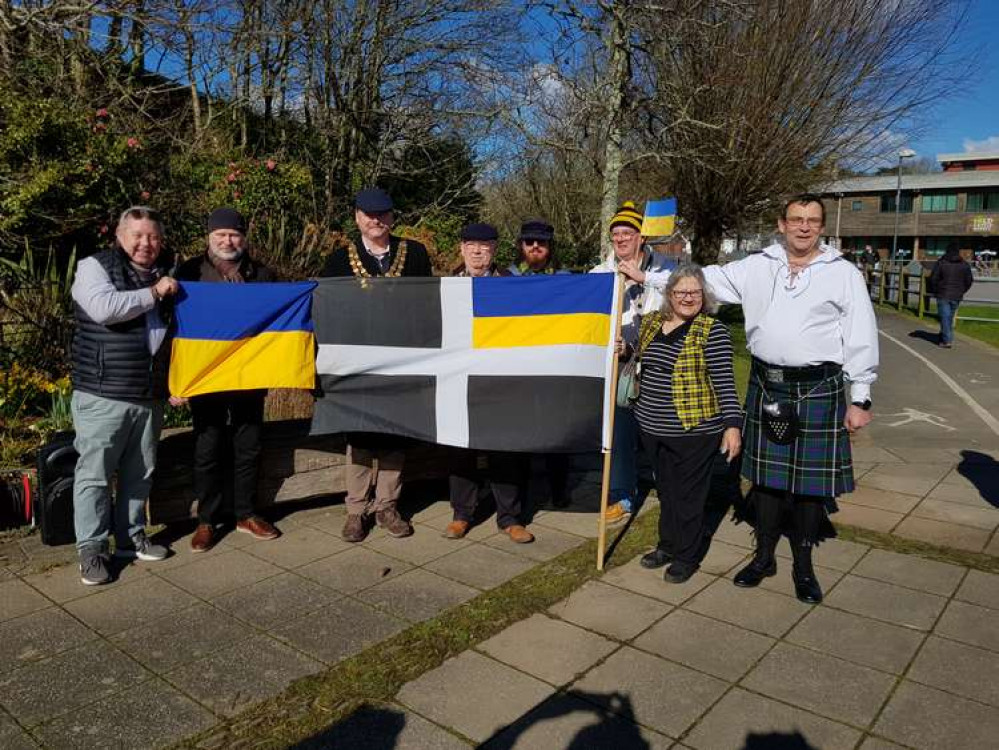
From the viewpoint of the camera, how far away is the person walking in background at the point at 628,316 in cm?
460

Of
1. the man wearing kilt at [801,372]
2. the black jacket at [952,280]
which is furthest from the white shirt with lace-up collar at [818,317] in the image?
the black jacket at [952,280]

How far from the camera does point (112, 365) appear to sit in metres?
3.82

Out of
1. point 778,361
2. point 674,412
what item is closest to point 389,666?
point 674,412

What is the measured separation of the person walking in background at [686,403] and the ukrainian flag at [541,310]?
30cm

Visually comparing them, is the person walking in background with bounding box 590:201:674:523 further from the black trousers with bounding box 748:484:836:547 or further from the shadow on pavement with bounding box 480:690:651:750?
the shadow on pavement with bounding box 480:690:651:750

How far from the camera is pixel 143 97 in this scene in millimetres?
10219

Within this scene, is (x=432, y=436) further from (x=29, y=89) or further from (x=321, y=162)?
(x=321, y=162)

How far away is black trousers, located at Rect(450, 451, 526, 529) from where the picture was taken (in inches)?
185

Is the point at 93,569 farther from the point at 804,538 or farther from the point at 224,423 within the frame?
the point at 804,538

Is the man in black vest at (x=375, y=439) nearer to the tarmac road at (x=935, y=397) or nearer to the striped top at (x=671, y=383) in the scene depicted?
the striped top at (x=671, y=383)

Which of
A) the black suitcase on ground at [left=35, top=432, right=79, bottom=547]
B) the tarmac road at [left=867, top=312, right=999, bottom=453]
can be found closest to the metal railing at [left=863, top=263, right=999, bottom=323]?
the tarmac road at [left=867, top=312, right=999, bottom=453]

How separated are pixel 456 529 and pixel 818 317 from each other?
2.40 meters

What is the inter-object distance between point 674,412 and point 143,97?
30.5ft

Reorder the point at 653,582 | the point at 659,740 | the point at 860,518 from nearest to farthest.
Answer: the point at 659,740
the point at 653,582
the point at 860,518
